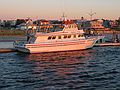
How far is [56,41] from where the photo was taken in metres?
45.0

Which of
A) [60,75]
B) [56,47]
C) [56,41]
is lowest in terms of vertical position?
[60,75]

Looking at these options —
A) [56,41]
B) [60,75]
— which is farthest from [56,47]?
[60,75]

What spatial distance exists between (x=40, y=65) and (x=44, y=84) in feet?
32.2

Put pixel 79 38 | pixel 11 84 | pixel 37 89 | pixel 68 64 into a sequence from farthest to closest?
pixel 79 38 < pixel 68 64 < pixel 11 84 < pixel 37 89

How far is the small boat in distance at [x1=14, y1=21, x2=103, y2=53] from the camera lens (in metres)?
43.8

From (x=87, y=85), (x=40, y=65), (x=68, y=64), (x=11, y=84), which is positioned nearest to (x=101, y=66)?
(x=68, y=64)

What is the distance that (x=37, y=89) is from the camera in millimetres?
20422

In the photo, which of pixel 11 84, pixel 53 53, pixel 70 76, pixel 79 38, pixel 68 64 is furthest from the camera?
pixel 79 38

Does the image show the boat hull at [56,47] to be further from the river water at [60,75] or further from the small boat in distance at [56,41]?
the river water at [60,75]

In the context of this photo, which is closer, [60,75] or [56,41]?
[60,75]

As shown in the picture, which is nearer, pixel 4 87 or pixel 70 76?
pixel 4 87

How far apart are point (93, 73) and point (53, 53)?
1760cm

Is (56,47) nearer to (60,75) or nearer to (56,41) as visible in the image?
(56,41)

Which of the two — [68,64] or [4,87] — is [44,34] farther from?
[4,87]
